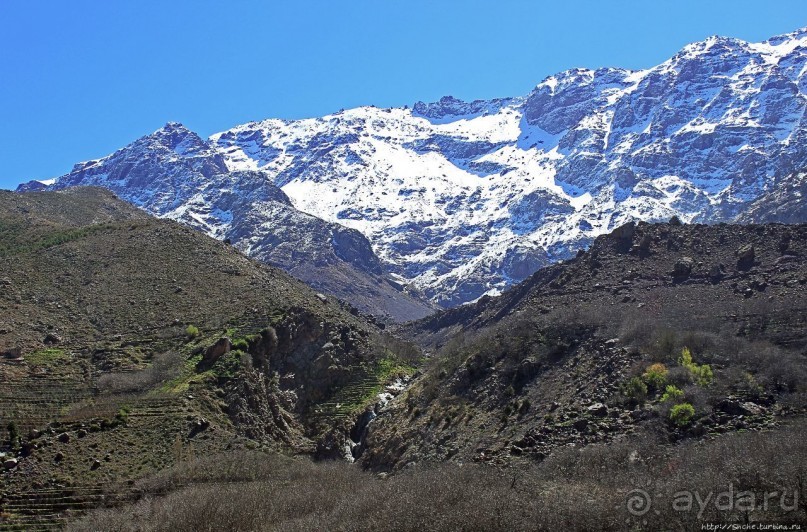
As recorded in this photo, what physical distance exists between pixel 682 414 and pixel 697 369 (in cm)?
719

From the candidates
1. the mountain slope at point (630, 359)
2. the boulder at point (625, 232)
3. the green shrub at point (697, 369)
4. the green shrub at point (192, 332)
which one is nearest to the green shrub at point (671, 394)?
the mountain slope at point (630, 359)

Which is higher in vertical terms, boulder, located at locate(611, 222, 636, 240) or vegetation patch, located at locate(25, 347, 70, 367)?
boulder, located at locate(611, 222, 636, 240)

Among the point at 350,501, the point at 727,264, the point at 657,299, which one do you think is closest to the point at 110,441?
the point at 350,501

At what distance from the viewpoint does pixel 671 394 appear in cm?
5497

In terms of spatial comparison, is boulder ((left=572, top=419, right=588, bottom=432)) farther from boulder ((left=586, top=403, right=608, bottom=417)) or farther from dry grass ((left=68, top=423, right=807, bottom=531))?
dry grass ((left=68, top=423, right=807, bottom=531))

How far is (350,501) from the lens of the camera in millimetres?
49875

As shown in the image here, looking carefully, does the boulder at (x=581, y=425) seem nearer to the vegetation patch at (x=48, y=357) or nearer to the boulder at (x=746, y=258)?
the boulder at (x=746, y=258)

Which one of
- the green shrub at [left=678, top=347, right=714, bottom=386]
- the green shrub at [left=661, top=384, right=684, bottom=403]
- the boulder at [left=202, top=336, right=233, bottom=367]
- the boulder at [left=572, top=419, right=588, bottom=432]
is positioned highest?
the boulder at [left=202, top=336, right=233, bottom=367]

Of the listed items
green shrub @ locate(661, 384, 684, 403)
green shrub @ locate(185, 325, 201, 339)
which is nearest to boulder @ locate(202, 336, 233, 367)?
green shrub @ locate(185, 325, 201, 339)
